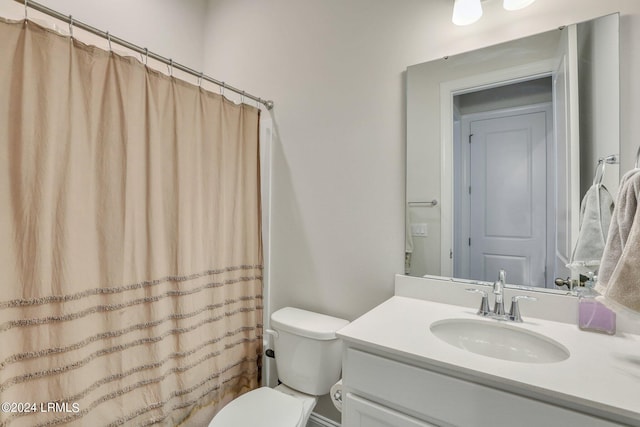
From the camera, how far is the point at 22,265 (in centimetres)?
98

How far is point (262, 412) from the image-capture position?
129cm

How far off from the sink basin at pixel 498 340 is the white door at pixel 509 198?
239mm

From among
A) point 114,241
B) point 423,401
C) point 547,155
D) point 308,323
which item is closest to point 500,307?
point 423,401

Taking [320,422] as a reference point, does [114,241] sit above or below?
above

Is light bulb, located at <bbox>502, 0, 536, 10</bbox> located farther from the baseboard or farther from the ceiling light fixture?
the baseboard

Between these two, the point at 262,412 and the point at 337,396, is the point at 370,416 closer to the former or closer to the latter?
the point at 337,396

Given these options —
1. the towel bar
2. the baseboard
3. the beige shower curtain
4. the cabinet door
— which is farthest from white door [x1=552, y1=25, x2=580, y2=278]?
the beige shower curtain

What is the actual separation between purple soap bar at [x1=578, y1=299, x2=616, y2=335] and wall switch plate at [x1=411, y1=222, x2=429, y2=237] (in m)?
0.59

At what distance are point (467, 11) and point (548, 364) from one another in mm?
1314

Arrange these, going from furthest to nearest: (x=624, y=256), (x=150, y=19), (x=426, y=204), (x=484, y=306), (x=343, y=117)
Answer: (x=150, y=19) < (x=343, y=117) < (x=426, y=204) < (x=484, y=306) < (x=624, y=256)

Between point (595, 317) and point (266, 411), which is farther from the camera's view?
point (266, 411)

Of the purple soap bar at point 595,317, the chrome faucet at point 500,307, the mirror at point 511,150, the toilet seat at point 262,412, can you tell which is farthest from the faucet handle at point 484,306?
the toilet seat at point 262,412

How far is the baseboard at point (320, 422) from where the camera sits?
5.28ft

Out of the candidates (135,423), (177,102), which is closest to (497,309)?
(135,423)
